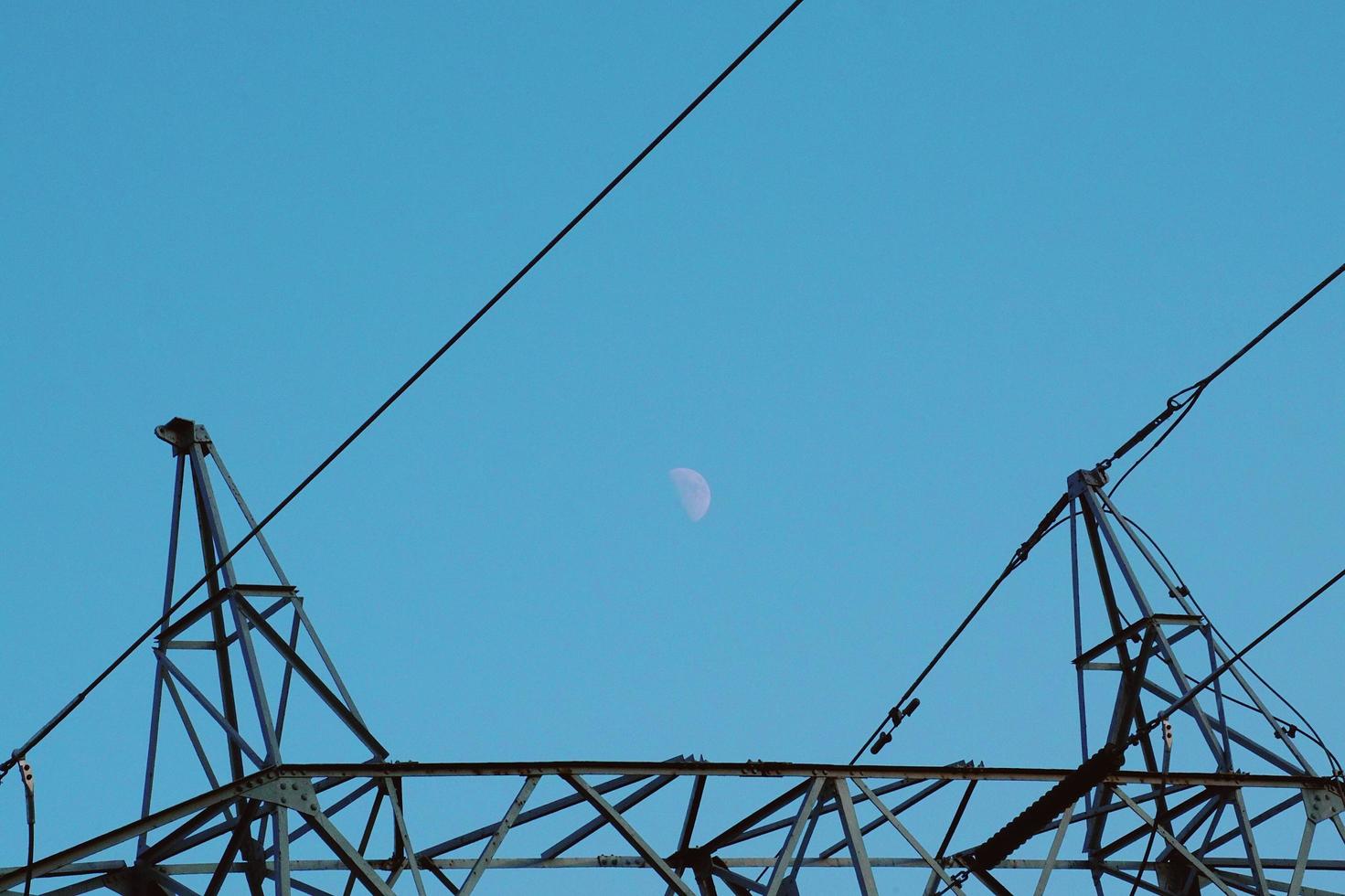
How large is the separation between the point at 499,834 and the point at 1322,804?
7.01m

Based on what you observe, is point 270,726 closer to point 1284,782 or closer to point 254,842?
point 254,842

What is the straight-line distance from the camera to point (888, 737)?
1903 centimetres

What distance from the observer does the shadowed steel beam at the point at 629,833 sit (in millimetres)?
15430

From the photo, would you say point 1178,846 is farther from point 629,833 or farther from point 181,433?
point 181,433

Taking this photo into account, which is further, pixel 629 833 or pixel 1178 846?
pixel 1178 846

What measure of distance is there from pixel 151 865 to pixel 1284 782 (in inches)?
367

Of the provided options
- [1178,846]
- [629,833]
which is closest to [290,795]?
[629,833]

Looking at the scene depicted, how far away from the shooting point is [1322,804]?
55.9 ft

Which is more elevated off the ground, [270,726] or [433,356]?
[433,356]

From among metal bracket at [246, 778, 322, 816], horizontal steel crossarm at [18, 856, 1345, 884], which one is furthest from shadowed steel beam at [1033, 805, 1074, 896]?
metal bracket at [246, 778, 322, 816]

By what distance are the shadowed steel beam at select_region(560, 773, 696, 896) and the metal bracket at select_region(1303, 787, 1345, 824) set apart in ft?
17.8

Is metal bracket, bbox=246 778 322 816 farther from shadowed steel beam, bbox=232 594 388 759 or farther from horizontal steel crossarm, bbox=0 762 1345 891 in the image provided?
shadowed steel beam, bbox=232 594 388 759

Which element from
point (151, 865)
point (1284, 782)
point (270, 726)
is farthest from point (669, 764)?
point (1284, 782)

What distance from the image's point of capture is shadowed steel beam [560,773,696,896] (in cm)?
1543
